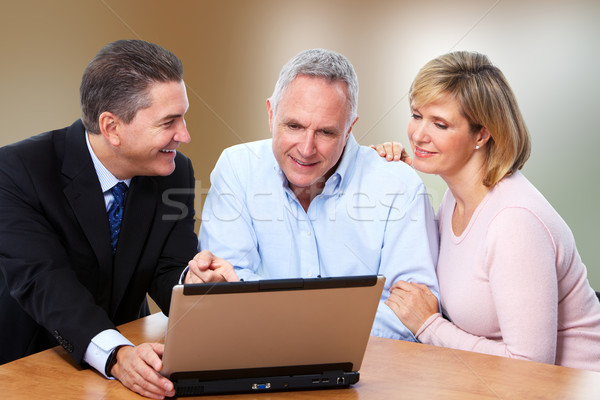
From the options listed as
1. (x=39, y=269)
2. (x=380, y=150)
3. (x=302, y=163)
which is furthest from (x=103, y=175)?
(x=380, y=150)

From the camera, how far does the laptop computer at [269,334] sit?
114cm

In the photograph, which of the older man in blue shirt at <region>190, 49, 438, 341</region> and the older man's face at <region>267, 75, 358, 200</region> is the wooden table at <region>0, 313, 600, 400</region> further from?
the older man's face at <region>267, 75, 358, 200</region>

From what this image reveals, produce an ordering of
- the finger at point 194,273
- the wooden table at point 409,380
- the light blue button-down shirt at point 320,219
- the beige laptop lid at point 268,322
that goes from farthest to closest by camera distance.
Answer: the light blue button-down shirt at point 320,219 → the finger at point 194,273 → the wooden table at point 409,380 → the beige laptop lid at point 268,322

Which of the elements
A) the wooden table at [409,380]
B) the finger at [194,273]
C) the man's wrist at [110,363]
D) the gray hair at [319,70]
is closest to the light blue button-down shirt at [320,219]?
the gray hair at [319,70]

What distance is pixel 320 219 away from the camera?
215 cm

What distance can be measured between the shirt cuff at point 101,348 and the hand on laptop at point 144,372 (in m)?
0.03

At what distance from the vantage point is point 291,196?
7.07ft

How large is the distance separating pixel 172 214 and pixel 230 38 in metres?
2.89

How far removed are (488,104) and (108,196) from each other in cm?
125

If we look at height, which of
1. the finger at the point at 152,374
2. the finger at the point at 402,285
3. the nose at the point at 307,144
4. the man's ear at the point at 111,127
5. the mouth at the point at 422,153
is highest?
the man's ear at the point at 111,127

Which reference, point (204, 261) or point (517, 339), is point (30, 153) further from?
point (517, 339)

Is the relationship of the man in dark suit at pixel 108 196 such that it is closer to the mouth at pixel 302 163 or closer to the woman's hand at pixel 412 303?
the mouth at pixel 302 163

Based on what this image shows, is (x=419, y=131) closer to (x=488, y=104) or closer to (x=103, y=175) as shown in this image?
(x=488, y=104)

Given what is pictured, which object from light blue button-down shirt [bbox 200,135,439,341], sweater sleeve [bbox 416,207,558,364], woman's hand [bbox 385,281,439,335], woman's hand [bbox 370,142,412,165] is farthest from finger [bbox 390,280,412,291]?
woman's hand [bbox 370,142,412,165]
